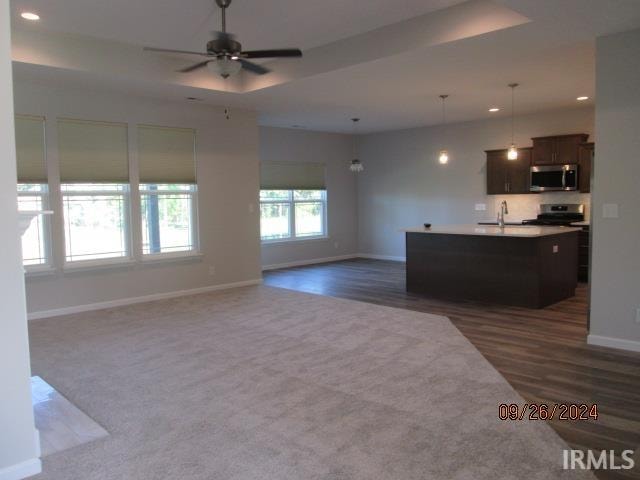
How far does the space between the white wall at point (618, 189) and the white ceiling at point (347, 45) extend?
0.28m

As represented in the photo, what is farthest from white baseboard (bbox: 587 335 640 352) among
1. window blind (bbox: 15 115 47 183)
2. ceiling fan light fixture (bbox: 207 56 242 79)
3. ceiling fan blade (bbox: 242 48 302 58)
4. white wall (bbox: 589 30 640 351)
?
window blind (bbox: 15 115 47 183)

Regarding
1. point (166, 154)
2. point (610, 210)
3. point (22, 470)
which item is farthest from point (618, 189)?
point (166, 154)

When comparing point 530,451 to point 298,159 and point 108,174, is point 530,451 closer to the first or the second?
point 108,174

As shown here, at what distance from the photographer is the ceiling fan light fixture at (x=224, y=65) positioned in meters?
3.93

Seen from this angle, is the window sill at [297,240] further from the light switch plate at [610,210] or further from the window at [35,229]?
the light switch plate at [610,210]

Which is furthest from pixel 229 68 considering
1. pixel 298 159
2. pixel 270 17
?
pixel 298 159

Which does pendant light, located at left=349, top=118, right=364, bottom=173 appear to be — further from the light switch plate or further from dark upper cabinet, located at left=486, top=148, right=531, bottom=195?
the light switch plate

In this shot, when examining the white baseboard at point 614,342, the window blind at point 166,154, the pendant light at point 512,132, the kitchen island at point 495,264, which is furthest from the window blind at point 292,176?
the white baseboard at point 614,342

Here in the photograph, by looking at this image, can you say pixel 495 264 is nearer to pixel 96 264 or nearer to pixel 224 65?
pixel 224 65

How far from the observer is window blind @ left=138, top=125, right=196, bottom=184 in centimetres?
657

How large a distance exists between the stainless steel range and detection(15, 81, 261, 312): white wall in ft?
15.2

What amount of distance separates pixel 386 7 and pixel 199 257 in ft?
14.1

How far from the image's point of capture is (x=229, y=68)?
13.1 feet

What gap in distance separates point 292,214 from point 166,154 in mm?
3576
